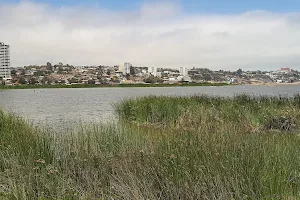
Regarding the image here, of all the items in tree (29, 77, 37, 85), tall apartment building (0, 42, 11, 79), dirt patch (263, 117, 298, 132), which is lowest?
dirt patch (263, 117, 298, 132)

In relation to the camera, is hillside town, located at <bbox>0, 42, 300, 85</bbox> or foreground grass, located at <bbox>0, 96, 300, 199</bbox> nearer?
foreground grass, located at <bbox>0, 96, 300, 199</bbox>

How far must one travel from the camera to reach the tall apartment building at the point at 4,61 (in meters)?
146

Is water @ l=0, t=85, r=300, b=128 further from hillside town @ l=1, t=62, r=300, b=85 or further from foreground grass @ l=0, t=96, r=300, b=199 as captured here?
hillside town @ l=1, t=62, r=300, b=85

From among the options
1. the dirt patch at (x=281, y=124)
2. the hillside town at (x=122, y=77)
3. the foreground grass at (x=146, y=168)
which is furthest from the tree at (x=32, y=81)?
the foreground grass at (x=146, y=168)

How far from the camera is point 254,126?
1257 cm

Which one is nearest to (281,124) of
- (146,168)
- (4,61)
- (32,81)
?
(146,168)

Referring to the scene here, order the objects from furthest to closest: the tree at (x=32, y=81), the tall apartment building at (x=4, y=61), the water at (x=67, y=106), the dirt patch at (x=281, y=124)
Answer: the tall apartment building at (x=4, y=61)
the tree at (x=32, y=81)
the water at (x=67, y=106)
the dirt patch at (x=281, y=124)

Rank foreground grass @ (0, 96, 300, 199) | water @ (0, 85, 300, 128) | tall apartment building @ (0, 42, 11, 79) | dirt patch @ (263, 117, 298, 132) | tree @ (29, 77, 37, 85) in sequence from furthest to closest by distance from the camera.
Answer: tall apartment building @ (0, 42, 11, 79) → tree @ (29, 77, 37, 85) → water @ (0, 85, 300, 128) → dirt patch @ (263, 117, 298, 132) → foreground grass @ (0, 96, 300, 199)

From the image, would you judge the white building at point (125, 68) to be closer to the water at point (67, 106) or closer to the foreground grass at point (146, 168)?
the water at point (67, 106)

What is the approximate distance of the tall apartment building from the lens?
480 ft

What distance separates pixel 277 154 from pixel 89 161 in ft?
9.99

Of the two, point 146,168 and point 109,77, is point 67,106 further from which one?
point 109,77

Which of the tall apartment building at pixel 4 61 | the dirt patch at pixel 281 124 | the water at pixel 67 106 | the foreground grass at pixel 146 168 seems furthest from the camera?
the tall apartment building at pixel 4 61

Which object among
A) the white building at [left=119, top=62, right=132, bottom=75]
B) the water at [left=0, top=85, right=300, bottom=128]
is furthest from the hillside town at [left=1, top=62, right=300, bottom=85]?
the water at [left=0, top=85, right=300, bottom=128]
